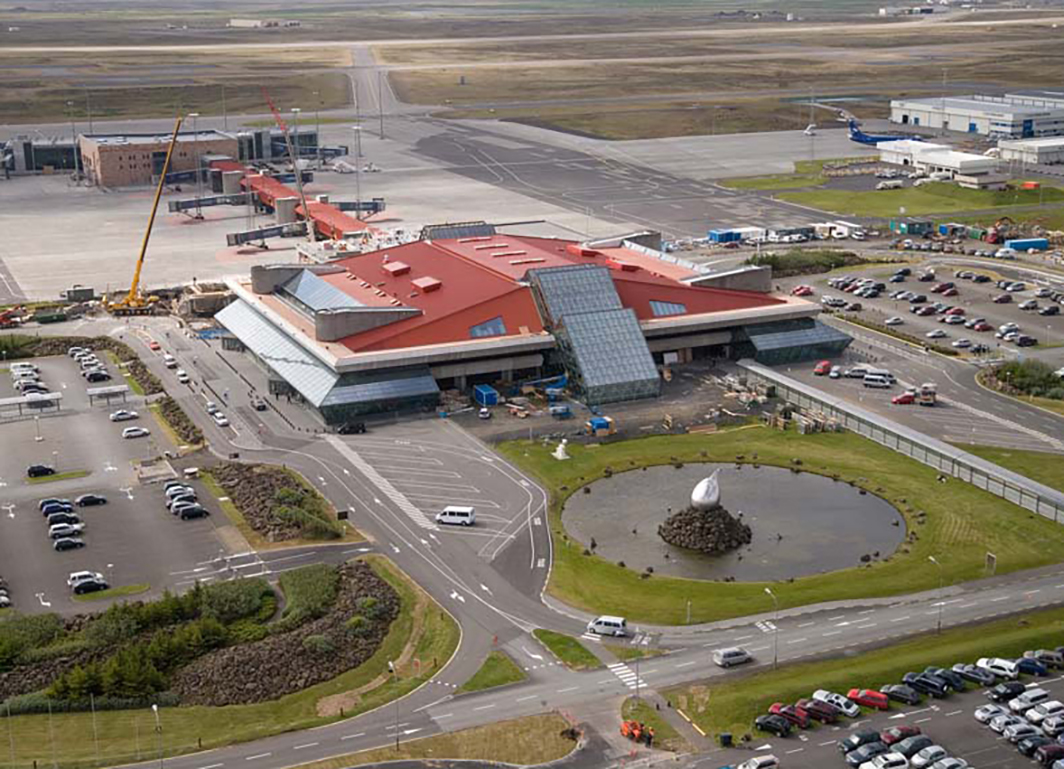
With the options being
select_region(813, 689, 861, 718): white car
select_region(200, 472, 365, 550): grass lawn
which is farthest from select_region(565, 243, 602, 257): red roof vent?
select_region(813, 689, 861, 718): white car

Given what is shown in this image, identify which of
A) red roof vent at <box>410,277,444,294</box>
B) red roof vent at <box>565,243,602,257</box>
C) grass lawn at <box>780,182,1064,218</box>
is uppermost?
red roof vent at <box>565,243,602,257</box>

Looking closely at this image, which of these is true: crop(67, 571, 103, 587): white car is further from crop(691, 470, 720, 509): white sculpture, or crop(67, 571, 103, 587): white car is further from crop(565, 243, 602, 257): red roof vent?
crop(565, 243, 602, 257): red roof vent

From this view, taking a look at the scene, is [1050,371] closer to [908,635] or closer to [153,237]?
[908,635]

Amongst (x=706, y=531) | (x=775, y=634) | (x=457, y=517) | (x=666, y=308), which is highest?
(x=666, y=308)

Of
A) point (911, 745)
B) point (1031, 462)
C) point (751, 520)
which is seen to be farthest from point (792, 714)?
point (1031, 462)

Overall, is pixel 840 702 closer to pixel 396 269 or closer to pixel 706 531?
pixel 706 531

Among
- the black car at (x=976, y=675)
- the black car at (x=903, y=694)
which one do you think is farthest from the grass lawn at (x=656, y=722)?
the black car at (x=976, y=675)
